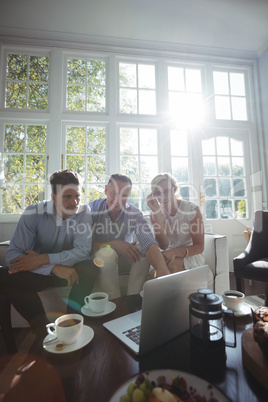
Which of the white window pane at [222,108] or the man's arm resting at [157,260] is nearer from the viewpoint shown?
the man's arm resting at [157,260]

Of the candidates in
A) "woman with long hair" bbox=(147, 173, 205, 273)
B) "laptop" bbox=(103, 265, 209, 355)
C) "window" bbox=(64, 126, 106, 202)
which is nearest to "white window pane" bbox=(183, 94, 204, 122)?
"window" bbox=(64, 126, 106, 202)

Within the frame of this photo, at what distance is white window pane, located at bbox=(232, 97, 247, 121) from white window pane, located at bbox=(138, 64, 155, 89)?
1384mm

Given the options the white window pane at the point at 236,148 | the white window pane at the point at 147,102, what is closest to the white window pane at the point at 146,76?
the white window pane at the point at 147,102

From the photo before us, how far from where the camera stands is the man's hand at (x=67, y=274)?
4.47 feet

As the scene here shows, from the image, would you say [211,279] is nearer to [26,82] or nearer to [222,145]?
[222,145]

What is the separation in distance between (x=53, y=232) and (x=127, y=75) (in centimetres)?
280

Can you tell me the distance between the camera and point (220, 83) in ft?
11.8

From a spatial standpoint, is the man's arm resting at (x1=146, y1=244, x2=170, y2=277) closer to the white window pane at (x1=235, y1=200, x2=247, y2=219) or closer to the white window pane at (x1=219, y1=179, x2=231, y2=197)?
the white window pane at (x1=219, y1=179, x2=231, y2=197)

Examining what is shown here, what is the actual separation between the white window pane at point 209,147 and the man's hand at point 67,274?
9.11 ft

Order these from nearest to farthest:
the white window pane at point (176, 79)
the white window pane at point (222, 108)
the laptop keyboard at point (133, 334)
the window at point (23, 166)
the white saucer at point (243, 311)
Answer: the laptop keyboard at point (133, 334), the white saucer at point (243, 311), the window at point (23, 166), the white window pane at point (176, 79), the white window pane at point (222, 108)

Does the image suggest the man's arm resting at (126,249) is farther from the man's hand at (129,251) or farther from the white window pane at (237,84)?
the white window pane at (237,84)

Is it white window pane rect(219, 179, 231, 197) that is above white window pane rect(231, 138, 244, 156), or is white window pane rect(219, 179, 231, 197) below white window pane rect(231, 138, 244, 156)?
below

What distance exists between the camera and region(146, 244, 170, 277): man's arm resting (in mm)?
1475

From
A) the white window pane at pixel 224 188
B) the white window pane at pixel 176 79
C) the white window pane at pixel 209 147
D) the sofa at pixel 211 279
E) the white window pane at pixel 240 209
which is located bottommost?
the sofa at pixel 211 279
